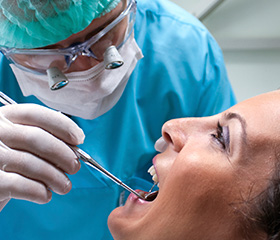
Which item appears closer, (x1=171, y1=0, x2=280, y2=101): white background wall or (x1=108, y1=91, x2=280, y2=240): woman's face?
(x1=108, y1=91, x2=280, y2=240): woman's face

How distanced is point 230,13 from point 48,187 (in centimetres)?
224

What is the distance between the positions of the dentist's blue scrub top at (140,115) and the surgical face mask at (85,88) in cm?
8

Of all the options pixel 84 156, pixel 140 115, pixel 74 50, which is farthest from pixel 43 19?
pixel 140 115

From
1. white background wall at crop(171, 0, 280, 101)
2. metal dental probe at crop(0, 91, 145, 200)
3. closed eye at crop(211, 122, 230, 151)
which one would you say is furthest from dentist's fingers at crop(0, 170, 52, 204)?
white background wall at crop(171, 0, 280, 101)

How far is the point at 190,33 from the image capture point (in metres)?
1.34

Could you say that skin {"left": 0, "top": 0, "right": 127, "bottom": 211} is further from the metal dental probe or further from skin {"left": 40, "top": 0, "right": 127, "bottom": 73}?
skin {"left": 40, "top": 0, "right": 127, "bottom": 73}

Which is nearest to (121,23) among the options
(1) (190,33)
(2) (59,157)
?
(1) (190,33)

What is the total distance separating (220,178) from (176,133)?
209 mm

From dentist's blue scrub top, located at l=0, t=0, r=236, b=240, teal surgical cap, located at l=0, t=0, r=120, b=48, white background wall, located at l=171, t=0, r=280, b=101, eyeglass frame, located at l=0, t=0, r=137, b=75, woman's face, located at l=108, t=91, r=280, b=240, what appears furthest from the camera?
white background wall, located at l=171, t=0, r=280, b=101

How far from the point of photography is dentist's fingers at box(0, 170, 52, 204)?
83cm

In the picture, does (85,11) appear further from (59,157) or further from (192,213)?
(192,213)

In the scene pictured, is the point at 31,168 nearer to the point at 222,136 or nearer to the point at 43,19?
the point at 43,19

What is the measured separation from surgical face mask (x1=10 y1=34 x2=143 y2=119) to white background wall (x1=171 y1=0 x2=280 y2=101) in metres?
1.59

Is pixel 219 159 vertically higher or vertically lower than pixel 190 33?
lower
